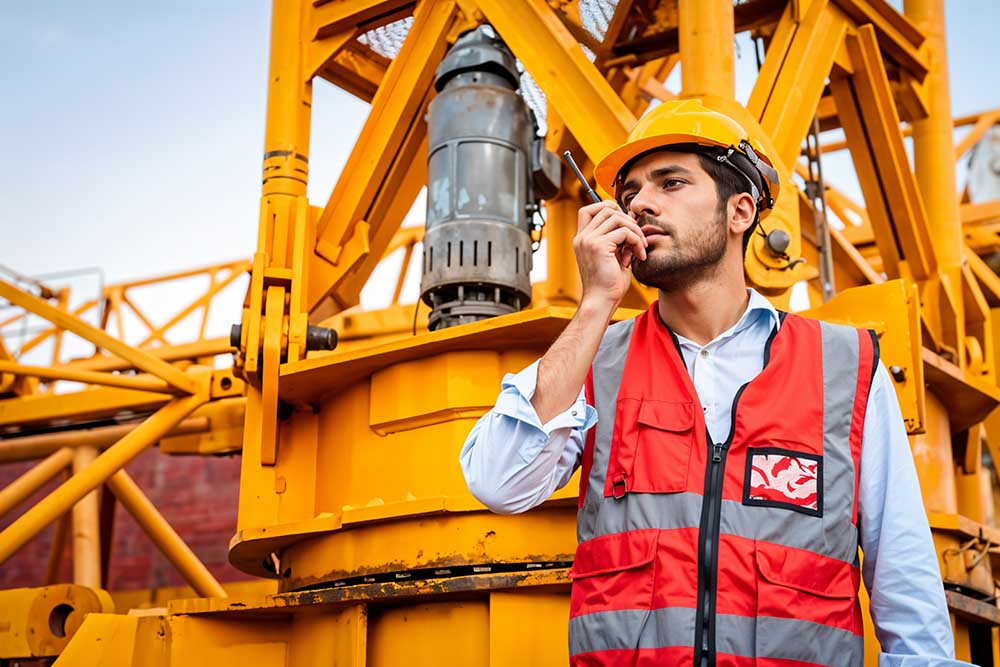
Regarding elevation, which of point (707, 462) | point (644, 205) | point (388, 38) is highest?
point (388, 38)

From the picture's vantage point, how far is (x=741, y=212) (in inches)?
112

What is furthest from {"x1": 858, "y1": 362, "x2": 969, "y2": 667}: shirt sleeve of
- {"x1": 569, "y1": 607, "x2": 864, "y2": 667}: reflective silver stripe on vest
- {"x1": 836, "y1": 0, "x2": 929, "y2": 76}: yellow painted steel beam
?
{"x1": 836, "y1": 0, "x2": 929, "y2": 76}: yellow painted steel beam

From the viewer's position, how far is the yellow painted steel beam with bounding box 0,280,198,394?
6.21 meters

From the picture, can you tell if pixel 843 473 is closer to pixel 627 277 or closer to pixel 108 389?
pixel 627 277

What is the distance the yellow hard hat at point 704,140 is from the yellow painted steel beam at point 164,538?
224 inches

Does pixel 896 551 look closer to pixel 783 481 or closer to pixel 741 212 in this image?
pixel 783 481

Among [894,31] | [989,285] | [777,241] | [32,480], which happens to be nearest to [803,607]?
[777,241]

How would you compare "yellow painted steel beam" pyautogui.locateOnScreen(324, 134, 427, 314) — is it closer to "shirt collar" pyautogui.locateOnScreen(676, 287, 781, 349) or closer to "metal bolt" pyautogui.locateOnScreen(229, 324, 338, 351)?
"metal bolt" pyautogui.locateOnScreen(229, 324, 338, 351)

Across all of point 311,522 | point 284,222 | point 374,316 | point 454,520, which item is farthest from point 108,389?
point 454,520

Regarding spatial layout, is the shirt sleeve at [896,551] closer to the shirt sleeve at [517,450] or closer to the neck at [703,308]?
the neck at [703,308]

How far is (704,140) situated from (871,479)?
87 cm

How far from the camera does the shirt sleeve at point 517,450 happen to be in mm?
2461

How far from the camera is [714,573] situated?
227 centimetres

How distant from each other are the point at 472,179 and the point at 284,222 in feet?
3.02
